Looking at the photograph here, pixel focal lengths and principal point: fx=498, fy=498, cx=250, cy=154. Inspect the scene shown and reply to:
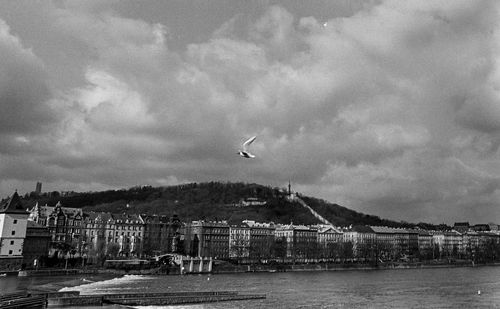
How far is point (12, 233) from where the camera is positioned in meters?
99.6

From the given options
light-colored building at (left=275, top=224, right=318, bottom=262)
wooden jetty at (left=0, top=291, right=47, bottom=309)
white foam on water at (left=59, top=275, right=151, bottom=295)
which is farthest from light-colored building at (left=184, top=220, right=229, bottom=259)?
wooden jetty at (left=0, top=291, right=47, bottom=309)

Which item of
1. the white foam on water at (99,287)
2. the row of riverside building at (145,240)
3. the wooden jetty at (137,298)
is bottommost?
the white foam on water at (99,287)

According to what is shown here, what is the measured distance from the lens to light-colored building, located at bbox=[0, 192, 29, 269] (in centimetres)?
9731

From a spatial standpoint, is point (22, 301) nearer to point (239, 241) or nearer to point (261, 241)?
point (239, 241)

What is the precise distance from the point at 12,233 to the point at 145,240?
183 ft

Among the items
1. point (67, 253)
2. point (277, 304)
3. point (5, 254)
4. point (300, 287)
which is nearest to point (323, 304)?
point (277, 304)

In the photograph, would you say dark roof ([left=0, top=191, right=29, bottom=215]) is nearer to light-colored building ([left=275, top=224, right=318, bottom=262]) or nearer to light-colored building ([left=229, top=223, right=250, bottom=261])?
light-colored building ([left=229, top=223, right=250, bottom=261])

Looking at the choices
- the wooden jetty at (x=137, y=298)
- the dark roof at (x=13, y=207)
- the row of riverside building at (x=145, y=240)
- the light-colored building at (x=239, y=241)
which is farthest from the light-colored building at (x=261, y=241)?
the wooden jetty at (x=137, y=298)

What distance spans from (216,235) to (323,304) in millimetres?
110623

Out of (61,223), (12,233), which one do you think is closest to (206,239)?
(61,223)

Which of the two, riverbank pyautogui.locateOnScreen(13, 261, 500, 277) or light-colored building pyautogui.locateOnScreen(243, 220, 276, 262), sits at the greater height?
light-colored building pyautogui.locateOnScreen(243, 220, 276, 262)

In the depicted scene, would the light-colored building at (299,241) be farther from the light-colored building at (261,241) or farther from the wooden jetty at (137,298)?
the wooden jetty at (137,298)

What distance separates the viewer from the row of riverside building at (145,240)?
103000mm

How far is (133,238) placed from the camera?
149 m
